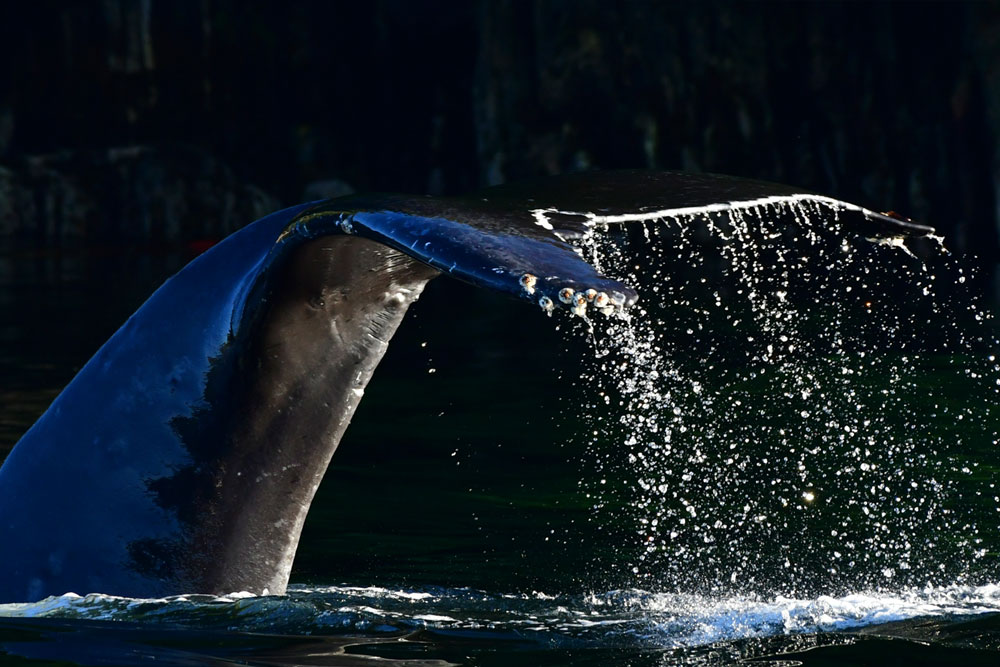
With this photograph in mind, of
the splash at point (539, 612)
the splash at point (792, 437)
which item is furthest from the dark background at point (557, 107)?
the splash at point (539, 612)

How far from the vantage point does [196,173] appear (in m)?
27.8

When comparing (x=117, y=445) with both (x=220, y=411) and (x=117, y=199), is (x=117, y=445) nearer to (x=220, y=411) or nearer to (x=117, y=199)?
(x=220, y=411)

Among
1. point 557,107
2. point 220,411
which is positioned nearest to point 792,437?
point 220,411

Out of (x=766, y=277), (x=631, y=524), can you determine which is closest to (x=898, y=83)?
(x=766, y=277)

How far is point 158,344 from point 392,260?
0.63m

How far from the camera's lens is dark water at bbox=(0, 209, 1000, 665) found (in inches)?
171

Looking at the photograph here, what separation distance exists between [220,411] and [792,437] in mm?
5592

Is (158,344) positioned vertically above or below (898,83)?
below

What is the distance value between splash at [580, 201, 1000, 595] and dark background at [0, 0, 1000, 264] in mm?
8579

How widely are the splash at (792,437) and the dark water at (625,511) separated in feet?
0.10

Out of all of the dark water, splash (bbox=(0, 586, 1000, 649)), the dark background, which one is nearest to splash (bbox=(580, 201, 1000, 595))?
the dark water

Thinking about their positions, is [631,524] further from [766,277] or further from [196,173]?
[196,173]

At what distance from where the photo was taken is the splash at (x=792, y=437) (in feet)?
18.1

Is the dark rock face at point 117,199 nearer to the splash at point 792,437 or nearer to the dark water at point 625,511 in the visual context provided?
the dark water at point 625,511
